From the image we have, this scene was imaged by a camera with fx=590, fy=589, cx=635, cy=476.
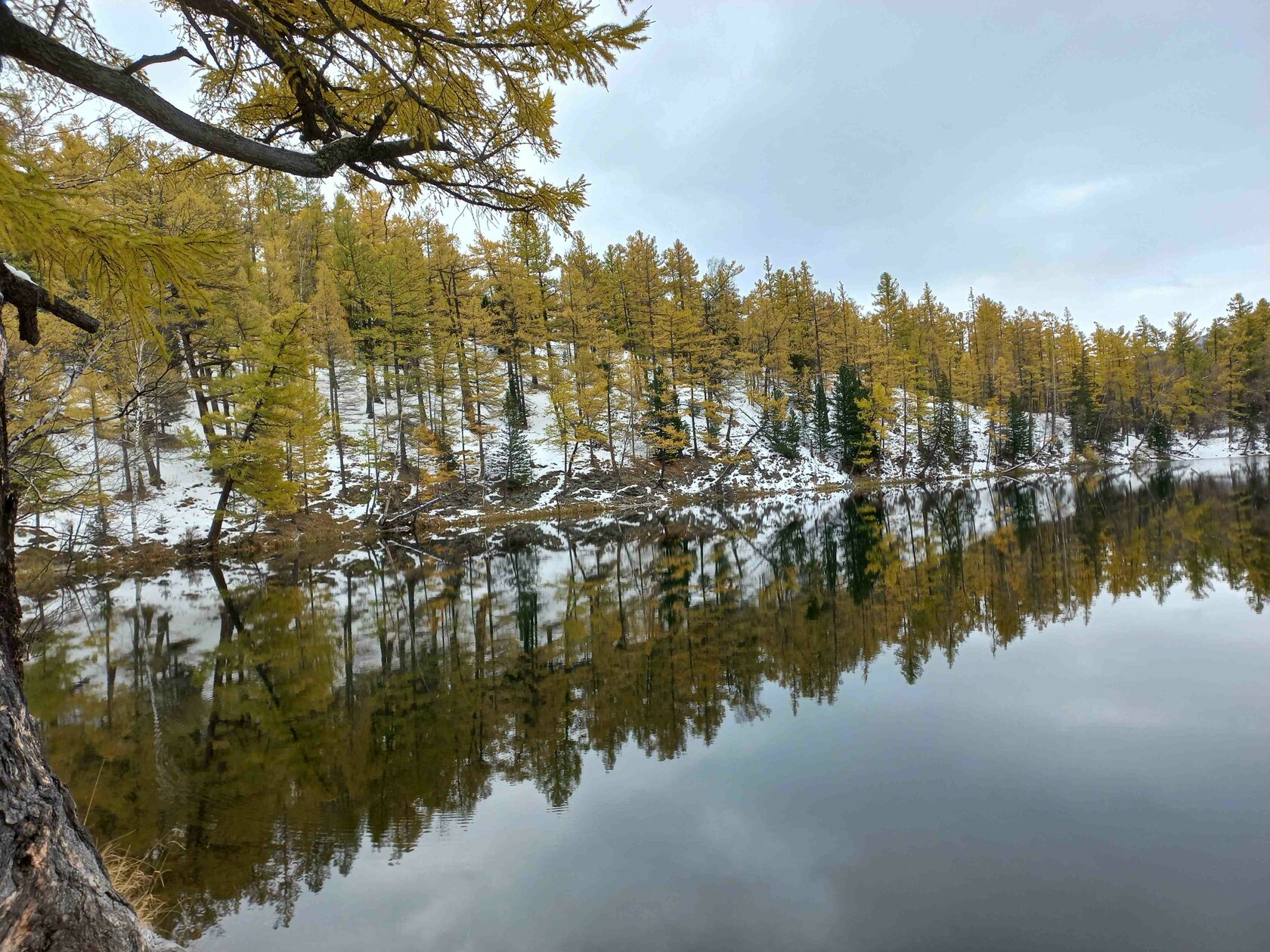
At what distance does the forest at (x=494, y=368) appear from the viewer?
10055 mm

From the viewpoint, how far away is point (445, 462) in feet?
111

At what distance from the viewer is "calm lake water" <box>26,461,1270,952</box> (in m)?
4.05

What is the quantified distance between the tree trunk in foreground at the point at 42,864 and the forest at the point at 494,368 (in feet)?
6.05

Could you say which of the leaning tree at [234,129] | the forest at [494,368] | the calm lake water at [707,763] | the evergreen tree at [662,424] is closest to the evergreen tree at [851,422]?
the forest at [494,368]

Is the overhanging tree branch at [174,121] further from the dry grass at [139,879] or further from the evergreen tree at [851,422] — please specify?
the evergreen tree at [851,422]

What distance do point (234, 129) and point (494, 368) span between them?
31483 millimetres

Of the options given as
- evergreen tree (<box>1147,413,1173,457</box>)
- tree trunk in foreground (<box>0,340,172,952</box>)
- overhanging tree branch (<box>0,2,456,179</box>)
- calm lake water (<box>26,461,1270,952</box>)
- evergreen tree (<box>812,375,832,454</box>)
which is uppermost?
evergreen tree (<box>812,375,832,454</box>)

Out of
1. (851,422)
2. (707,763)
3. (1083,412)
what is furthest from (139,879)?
(1083,412)

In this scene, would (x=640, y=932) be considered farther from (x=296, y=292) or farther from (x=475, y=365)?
(x=296, y=292)

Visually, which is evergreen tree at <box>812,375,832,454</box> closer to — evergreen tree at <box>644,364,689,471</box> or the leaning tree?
evergreen tree at <box>644,364,689,471</box>

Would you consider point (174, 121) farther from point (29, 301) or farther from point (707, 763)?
point (707, 763)

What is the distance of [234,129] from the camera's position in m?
4.30

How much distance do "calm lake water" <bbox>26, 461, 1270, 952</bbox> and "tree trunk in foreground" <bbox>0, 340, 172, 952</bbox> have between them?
2.18 m

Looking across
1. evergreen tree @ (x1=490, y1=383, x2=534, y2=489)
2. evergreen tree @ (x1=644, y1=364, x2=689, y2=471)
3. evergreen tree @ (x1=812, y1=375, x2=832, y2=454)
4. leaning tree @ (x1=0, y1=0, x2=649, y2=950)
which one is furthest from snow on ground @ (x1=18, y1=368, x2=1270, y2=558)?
leaning tree @ (x1=0, y1=0, x2=649, y2=950)
